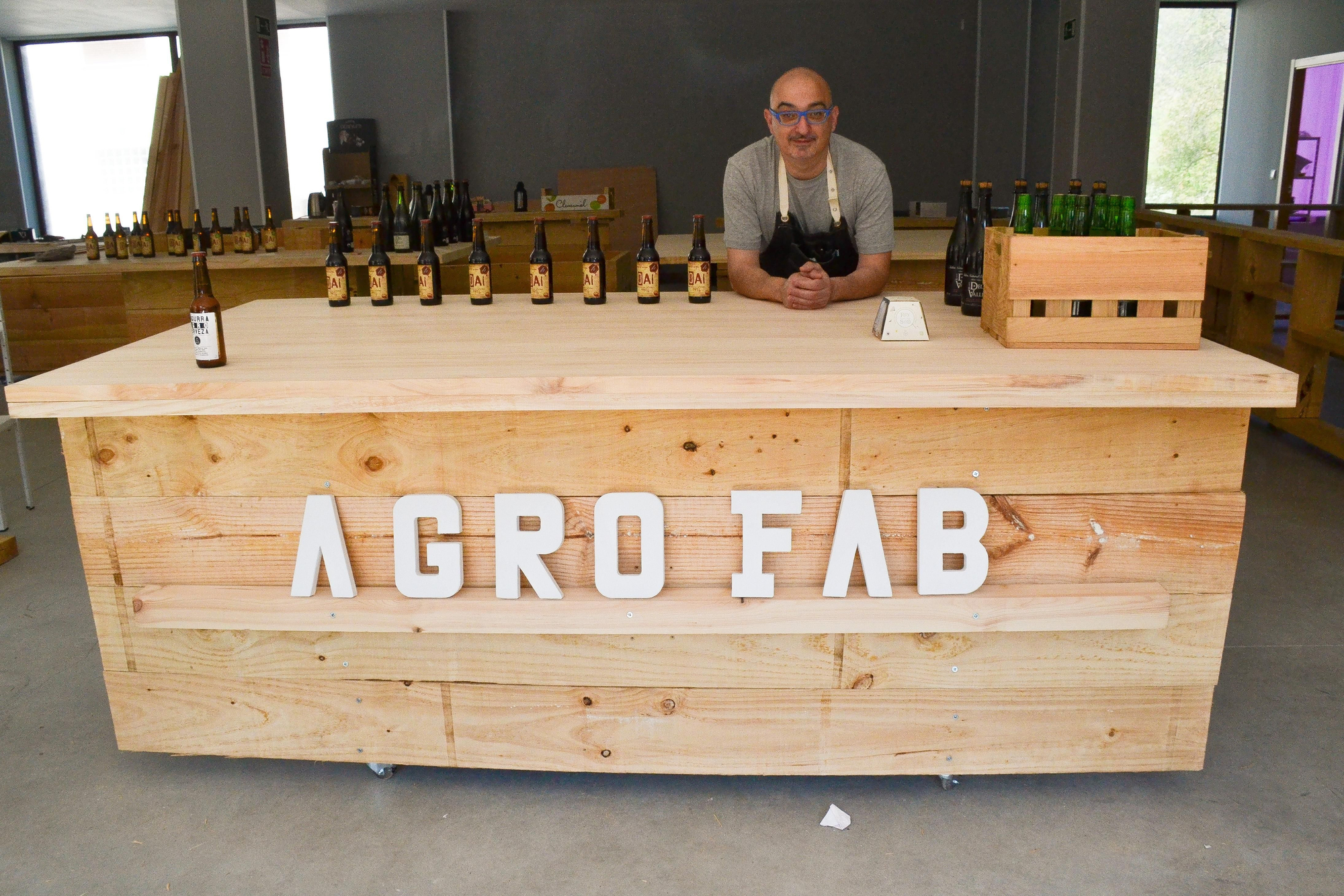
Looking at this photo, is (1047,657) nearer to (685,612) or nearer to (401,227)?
(685,612)

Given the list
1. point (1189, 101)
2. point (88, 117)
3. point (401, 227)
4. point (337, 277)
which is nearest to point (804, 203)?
point (337, 277)

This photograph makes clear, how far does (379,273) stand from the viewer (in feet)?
9.56

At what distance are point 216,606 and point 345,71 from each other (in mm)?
9002

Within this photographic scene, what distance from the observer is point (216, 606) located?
7.11 feet

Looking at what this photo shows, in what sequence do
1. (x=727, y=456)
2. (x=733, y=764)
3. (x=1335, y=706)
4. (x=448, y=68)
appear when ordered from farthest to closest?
(x=448, y=68) → (x=1335, y=706) → (x=733, y=764) → (x=727, y=456)

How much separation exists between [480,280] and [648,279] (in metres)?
0.47

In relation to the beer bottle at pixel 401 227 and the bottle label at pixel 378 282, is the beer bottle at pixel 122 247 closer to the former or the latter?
the beer bottle at pixel 401 227

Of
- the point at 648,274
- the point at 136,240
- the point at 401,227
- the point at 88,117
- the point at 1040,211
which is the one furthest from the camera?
the point at 88,117

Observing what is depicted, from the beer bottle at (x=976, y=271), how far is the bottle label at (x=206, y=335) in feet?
5.27

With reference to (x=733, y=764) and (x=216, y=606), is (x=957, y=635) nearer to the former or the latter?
(x=733, y=764)

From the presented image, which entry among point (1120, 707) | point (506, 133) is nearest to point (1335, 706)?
point (1120, 707)

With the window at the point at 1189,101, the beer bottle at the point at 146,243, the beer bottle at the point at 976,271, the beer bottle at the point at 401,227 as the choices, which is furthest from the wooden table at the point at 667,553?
the window at the point at 1189,101

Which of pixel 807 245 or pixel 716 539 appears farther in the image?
pixel 807 245

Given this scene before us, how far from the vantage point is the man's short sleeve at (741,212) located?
318cm
